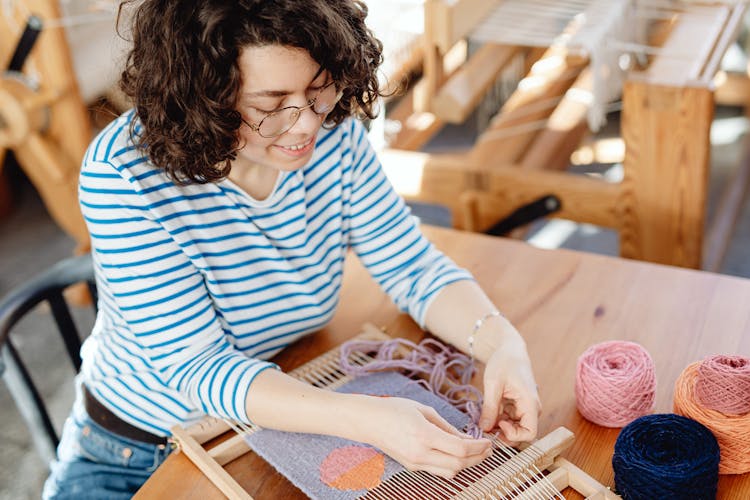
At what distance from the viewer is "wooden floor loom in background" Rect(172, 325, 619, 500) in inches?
35.9

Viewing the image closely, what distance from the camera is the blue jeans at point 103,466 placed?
1.18 metres

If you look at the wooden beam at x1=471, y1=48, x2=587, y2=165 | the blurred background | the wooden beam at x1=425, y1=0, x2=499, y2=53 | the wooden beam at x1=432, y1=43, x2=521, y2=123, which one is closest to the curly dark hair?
the blurred background

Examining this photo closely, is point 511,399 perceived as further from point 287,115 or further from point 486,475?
point 287,115

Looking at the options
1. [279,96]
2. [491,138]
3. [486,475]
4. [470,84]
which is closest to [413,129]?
[491,138]

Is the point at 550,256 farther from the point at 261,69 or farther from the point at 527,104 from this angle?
the point at 527,104

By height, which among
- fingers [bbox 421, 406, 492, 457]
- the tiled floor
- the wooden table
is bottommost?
the tiled floor

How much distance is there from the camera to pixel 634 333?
3.86ft

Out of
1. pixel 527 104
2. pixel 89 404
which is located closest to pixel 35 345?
pixel 89 404

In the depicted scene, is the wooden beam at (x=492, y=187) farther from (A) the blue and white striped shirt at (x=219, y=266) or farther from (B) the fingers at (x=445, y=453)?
(B) the fingers at (x=445, y=453)

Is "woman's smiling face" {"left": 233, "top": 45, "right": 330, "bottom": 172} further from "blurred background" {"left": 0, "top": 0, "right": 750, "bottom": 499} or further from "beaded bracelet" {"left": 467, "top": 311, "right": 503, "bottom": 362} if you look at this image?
"blurred background" {"left": 0, "top": 0, "right": 750, "bottom": 499}

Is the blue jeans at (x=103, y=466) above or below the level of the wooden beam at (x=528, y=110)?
above

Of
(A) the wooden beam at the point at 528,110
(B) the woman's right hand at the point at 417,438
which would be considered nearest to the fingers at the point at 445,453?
(B) the woman's right hand at the point at 417,438

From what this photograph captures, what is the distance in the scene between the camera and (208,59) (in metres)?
0.90

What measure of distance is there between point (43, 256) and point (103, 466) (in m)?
1.88
